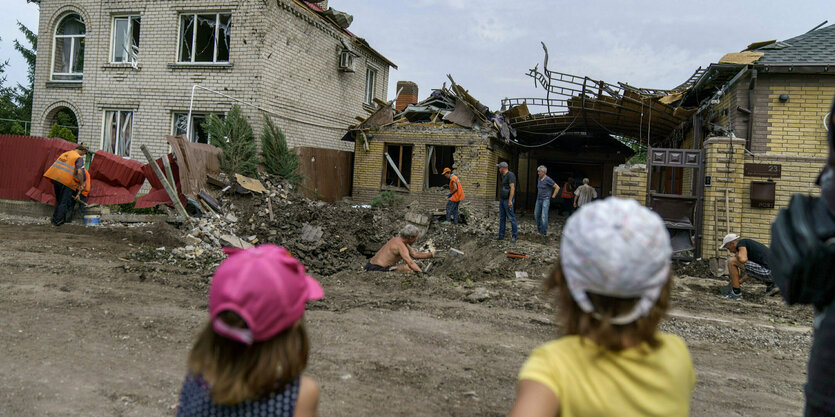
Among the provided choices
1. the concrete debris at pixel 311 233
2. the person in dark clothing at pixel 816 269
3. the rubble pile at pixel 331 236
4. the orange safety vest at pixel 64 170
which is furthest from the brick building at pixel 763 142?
the orange safety vest at pixel 64 170

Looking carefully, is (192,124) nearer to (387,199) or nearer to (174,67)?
(174,67)

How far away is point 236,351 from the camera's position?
57.3 inches

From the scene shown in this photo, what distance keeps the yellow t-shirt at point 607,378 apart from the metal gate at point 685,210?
32.5 ft

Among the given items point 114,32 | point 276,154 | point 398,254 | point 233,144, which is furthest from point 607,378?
point 114,32

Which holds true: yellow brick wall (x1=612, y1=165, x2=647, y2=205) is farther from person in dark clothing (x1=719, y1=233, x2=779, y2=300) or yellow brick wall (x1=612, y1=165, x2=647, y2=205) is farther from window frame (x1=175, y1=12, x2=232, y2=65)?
window frame (x1=175, y1=12, x2=232, y2=65)

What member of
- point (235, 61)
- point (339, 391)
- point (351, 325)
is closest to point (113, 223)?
point (235, 61)

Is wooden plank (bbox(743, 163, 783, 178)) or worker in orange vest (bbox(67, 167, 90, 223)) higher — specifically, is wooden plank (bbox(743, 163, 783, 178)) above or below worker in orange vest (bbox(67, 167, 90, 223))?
above

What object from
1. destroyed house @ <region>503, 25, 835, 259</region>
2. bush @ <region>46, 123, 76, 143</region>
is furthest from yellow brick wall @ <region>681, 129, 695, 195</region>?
bush @ <region>46, 123, 76, 143</region>

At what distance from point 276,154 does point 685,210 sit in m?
10.2

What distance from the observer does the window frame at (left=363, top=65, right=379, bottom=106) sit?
71.3 feet

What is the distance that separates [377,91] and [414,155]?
19.1 feet

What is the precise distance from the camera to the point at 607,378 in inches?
51.8

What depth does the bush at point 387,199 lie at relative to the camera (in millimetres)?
17141

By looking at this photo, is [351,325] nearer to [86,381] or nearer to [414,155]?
[86,381]
